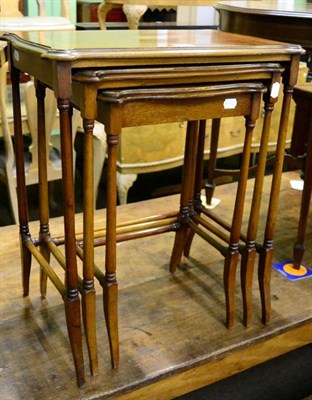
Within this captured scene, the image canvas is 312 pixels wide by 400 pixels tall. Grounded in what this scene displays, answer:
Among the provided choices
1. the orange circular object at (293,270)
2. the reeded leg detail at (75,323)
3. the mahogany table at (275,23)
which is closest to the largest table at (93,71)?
the reeded leg detail at (75,323)

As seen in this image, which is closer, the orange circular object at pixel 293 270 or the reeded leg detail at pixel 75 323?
the reeded leg detail at pixel 75 323

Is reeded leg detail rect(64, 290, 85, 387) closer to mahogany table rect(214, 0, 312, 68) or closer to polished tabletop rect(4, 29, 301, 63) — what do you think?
polished tabletop rect(4, 29, 301, 63)

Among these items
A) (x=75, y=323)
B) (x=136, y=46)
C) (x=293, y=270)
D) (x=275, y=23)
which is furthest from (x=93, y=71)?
(x=293, y=270)

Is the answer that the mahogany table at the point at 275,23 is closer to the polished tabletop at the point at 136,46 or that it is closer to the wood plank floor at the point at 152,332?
the polished tabletop at the point at 136,46

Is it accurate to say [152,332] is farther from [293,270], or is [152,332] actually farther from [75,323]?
[293,270]

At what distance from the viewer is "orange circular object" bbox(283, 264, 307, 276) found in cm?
153

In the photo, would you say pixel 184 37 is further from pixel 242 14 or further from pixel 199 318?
pixel 199 318

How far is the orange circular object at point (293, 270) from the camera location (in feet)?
5.01

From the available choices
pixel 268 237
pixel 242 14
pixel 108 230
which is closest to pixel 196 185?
pixel 268 237

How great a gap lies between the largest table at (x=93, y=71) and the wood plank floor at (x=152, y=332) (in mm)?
93

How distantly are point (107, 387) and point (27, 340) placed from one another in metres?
0.25

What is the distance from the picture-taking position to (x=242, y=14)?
1.38 metres

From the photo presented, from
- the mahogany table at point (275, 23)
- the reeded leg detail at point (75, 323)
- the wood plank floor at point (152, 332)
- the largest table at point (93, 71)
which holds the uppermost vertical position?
the mahogany table at point (275, 23)

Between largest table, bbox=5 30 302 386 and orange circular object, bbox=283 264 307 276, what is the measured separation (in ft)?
1.24
